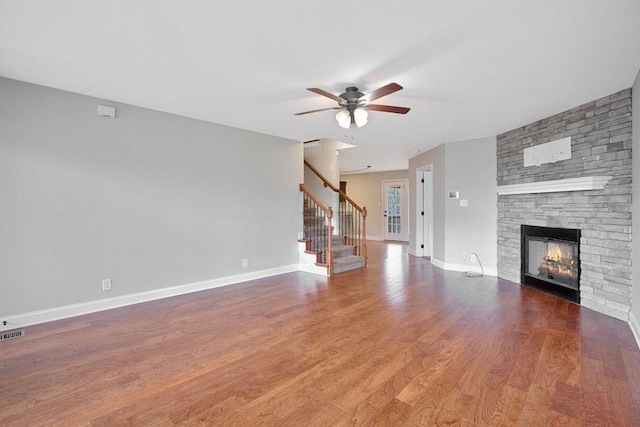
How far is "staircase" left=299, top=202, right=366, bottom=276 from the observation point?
5.61 metres

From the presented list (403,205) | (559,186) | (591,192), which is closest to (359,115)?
(559,186)

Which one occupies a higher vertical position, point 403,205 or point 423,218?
point 403,205

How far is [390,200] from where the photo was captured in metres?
10.8

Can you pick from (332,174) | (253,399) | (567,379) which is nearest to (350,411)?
(253,399)

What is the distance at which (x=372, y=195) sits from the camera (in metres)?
11.1

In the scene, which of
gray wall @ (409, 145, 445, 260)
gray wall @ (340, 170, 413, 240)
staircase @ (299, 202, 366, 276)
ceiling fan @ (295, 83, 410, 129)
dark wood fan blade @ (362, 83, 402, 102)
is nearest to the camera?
dark wood fan blade @ (362, 83, 402, 102)

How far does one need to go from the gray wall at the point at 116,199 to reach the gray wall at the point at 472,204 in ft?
11.5

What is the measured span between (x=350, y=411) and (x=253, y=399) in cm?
62

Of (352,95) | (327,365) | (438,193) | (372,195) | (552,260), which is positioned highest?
(352,95)

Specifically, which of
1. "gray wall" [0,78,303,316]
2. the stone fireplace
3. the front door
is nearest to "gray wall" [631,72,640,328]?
the stone fireplace

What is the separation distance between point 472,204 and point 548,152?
1.63 meters

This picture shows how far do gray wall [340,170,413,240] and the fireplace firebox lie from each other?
20.4 feet

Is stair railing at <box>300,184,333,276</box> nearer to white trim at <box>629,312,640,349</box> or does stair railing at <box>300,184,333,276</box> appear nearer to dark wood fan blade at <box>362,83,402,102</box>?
dark wood fan blade at <box>362,83,402,102</box>

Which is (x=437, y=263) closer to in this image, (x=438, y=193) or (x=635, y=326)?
(x=438, y=193)
